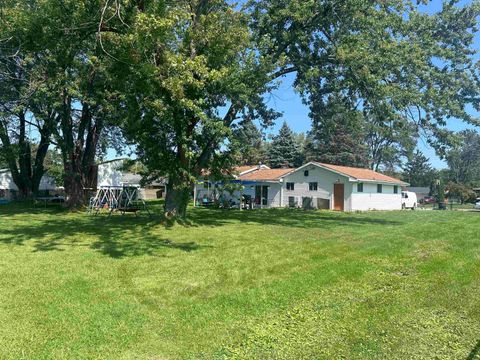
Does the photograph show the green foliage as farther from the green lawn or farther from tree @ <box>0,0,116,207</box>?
the green lawn

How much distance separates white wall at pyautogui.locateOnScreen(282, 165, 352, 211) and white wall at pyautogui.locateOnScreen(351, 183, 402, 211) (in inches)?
34.2

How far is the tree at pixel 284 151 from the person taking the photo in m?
51.2

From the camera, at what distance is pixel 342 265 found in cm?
782

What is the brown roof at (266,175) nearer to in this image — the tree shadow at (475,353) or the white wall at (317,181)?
the white wall at (317,181)

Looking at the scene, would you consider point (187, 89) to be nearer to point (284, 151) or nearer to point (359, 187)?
point (359, 187)

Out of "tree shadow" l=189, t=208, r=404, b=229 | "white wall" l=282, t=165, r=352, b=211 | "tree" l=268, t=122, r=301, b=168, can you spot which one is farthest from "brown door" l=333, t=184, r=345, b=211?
"tree" l=268, t=122, r=301, b=168

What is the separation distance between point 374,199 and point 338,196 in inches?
148

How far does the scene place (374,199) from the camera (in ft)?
101

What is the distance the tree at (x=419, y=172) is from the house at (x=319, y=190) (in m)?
40.3

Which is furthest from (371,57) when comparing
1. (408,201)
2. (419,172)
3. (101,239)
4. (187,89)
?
(419,172)

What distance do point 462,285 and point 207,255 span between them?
16.5ft

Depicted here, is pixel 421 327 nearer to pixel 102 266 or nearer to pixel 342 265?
pixel 342 265

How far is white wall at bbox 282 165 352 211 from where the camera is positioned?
2862 centimetres

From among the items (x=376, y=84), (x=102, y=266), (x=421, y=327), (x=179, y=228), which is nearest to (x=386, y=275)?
(x=421, y=327)
